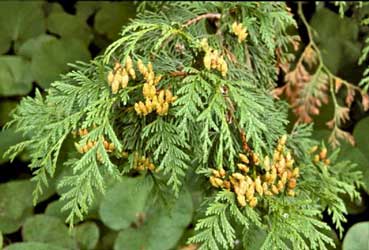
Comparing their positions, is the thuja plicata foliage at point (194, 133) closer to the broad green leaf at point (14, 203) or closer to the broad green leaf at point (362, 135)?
the broad green leaf at point (362, 135)

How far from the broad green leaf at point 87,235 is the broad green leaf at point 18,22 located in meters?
0.60

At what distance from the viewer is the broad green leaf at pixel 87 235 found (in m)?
1.16

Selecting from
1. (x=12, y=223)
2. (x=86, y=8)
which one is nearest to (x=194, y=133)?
(x=12, y=223)

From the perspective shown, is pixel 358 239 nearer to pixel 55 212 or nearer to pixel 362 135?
pixel 362 135

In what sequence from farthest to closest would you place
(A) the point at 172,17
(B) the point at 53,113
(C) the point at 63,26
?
(C) the point at 63,26, (A) the point at 172,17, (B) the point at 53,113

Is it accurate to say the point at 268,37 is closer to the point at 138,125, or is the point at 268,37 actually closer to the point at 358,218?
the point at 138,125

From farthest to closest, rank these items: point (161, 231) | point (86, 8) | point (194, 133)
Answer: point (86, 8) → point (161, 231) → point (194, 133)

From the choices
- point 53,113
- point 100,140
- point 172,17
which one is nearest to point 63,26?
point 172,17

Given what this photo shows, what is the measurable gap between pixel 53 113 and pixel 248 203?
34 centimetres

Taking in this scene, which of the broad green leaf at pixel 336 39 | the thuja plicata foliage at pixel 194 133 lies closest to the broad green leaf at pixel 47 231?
the thuja plicata foliage at pixel 194 133

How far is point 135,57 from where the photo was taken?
2.87 feet

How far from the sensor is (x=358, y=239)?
1.01 m

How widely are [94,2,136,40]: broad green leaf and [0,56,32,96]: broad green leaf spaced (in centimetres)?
26

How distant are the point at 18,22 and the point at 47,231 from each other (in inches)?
26.1
